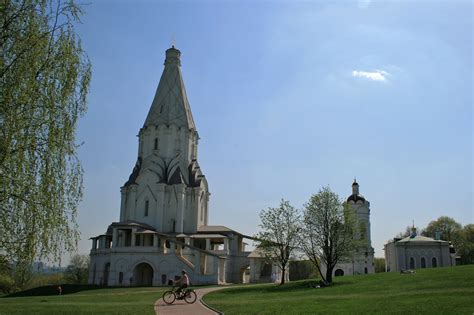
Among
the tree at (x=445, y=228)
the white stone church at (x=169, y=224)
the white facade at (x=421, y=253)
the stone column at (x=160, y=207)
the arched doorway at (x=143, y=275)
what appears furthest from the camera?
the tree at (x=445, y=228)

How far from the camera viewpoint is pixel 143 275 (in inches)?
2189

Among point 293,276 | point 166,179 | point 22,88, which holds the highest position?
point 166,179

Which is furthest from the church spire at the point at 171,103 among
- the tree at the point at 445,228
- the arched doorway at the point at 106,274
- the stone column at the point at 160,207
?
the tree at the point at 445,228

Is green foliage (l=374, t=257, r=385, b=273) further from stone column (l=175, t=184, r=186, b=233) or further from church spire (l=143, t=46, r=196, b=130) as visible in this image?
church spire (l=143, t=46, r=196, b=130)

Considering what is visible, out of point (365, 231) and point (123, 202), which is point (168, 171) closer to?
point (123, 202)

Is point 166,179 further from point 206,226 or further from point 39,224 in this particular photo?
point 39,224

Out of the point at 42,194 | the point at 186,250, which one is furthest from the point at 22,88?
the point at 186,250

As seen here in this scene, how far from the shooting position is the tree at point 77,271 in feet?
245

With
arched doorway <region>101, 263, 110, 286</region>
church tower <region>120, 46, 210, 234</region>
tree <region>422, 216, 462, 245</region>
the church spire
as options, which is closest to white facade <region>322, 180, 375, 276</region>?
church tower <region>120, 46, 210, 234</region>

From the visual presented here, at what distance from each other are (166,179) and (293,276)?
32652 mm

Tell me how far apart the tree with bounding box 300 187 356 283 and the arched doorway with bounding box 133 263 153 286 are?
23.1 meters

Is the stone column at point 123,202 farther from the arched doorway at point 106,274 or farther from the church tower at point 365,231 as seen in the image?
the church tower at point 365,231

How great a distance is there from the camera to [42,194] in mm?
12180

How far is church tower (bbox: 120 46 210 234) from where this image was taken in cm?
6009
